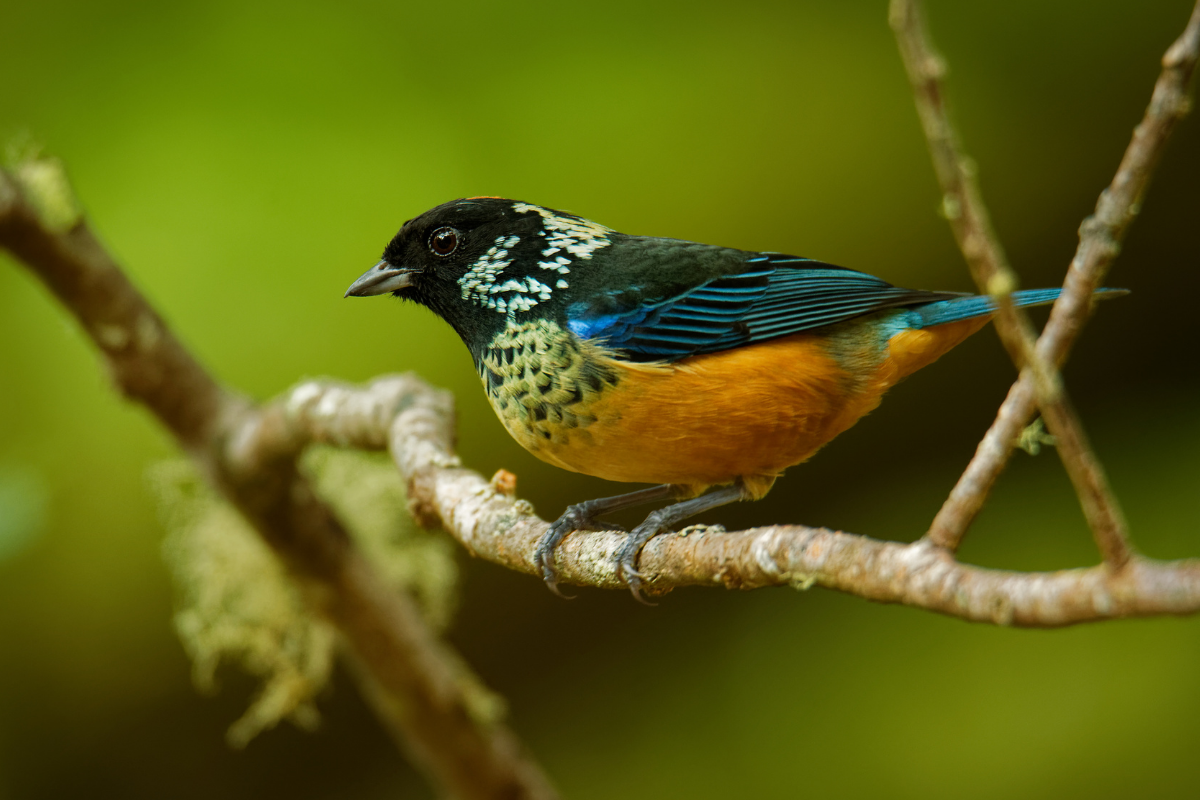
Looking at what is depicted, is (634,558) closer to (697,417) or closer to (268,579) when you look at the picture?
(697,417)

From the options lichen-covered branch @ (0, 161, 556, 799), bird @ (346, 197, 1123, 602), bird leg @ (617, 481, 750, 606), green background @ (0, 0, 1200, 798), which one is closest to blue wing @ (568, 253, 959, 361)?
bird @ (346, 197, 1123, 602)

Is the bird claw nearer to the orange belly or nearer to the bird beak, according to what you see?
the orange belly

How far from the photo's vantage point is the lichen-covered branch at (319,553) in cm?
329

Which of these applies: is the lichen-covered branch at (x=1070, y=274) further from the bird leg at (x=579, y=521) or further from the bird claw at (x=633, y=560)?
the bird leg at (x=579, y=521)

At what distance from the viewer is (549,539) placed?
2.37 meters

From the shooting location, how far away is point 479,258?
115 inches

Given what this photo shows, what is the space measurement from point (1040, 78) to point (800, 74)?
38.1 inches

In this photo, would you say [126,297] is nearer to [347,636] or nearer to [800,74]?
[347,636]

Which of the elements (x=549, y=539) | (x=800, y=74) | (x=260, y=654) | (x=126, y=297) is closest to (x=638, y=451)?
(x=549, y=539)

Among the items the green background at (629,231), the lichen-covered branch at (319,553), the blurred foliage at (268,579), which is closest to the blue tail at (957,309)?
the green background at (629,231)

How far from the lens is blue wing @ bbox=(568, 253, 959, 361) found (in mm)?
2570

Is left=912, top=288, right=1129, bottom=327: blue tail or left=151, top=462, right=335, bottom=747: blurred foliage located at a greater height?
left=151, top=462, right=335, bottom=747: blurred foliage

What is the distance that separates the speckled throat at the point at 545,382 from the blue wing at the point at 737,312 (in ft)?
0.24

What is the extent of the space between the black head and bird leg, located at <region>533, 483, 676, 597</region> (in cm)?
54
